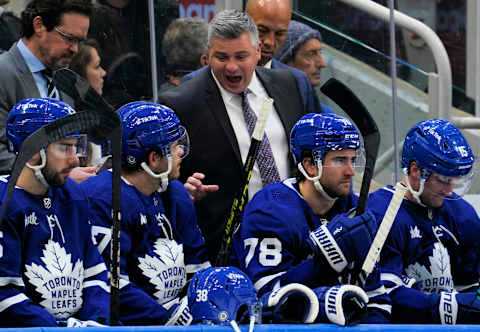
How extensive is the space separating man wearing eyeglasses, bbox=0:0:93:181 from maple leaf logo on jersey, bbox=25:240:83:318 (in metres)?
0.65

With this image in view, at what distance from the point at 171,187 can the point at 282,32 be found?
1195 mm

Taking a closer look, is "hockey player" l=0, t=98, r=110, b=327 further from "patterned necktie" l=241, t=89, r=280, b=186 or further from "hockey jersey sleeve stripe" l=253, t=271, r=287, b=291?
"patterned necktie" l=241, t=89, r=280, b=186

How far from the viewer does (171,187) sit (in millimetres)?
4383

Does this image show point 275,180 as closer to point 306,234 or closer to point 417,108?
point 306,234

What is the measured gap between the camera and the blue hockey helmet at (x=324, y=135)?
4281 mm

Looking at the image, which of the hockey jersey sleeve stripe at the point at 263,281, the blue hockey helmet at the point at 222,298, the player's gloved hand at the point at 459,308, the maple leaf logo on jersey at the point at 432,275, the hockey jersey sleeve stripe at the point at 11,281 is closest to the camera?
the blue hockey helmet at the point at 222,298

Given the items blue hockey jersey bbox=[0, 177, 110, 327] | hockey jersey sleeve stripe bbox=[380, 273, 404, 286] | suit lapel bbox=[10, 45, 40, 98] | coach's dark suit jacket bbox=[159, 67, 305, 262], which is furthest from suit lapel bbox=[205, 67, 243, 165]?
blue hockey jersey bbox=[0, 177, 110, 327]

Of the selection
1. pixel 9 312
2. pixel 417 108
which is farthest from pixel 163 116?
pixel 417 108

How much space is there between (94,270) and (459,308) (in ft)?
4.24

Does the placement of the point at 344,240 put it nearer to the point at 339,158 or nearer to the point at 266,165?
the point at 339,158

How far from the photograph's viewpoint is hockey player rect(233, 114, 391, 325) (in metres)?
4.00

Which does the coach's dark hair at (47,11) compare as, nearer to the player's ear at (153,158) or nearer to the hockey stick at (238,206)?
the player's ear at (153,158)

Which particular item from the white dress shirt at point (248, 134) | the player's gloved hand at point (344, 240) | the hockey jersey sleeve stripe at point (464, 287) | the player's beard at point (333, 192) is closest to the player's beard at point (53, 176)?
the player's gloved hand at point (344, 240)

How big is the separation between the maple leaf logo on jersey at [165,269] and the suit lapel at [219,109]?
73 centimetres
